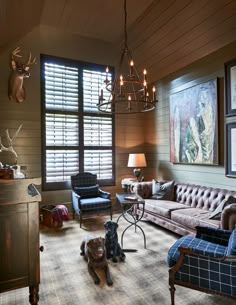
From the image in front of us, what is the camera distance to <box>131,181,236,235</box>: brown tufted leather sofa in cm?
318

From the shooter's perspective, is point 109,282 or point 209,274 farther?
point 109,282

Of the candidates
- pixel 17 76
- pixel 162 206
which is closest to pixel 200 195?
pixel 162 206

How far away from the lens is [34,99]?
4.93m

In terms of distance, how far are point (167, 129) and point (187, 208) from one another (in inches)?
81.4

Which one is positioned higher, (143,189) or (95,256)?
(143,189)

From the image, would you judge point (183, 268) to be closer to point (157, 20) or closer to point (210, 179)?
point (210, 179)

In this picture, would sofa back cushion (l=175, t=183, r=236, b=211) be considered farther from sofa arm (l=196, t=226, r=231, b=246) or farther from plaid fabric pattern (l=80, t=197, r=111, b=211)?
plaid fabric pattern (l=80, t=197, r=111, b=211)

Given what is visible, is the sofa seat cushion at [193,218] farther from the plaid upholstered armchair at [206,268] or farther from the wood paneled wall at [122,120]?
the plaid upholstered armchair at [206,268]

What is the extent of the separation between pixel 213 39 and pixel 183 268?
367 centimetres

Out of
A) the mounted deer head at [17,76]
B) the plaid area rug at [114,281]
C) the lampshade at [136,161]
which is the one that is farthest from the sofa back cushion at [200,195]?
the mounted deer head at [17,76]

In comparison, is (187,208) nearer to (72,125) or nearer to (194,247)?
(194,247)

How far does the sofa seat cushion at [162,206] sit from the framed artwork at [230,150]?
986 millimetres

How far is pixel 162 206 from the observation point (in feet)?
13.5

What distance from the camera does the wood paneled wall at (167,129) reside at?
3.97 metres
